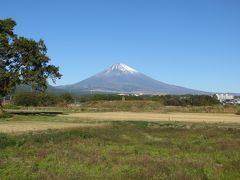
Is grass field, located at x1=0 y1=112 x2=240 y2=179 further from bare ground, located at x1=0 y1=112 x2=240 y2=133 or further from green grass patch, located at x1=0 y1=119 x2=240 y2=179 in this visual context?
bare ground, located at x1=0 y1=112 x2=240 y2=133

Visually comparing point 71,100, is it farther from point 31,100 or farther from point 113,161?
point 113,161

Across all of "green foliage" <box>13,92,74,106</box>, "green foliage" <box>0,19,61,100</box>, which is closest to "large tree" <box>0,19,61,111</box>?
"green foliage" <box>0,19,61,100</box>

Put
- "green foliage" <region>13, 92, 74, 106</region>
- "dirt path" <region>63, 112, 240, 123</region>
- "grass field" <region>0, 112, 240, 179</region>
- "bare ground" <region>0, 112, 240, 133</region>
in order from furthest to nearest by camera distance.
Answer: "green foliage" <region>13, 92, 74, 106</region>, "dirt path" <region>63, 112, 240, 123</region>, "bare ground" <region>0, 112, 240, 133</region>, "grass field" <region>0, 112, 240, 179</region>

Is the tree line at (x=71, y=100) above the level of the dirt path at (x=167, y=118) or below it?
above

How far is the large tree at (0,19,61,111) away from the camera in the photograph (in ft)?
192

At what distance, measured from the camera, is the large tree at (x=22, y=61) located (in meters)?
58.6

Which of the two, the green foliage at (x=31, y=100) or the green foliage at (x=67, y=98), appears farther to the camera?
the green foliage at (x=67, y=98)

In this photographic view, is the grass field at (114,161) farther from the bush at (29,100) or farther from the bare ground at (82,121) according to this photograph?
the bush at (29,100)

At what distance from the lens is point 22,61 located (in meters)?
60.0

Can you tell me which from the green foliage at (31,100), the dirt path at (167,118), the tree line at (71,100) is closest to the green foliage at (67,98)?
the tree line at (71,100)

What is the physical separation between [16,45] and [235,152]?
43518 millimetres

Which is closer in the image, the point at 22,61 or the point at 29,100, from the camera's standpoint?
the point at 22,61

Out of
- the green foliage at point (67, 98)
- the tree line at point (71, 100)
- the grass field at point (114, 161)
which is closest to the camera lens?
the grass field at point (114, 161)

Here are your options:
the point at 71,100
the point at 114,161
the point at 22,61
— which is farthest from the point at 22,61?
the point at 71,100
